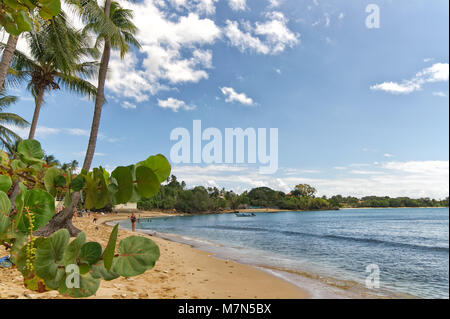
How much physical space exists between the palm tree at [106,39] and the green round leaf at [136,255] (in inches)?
387

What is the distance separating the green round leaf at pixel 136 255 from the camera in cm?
44

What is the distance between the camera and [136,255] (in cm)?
45

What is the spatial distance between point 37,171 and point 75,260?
0.31 meters

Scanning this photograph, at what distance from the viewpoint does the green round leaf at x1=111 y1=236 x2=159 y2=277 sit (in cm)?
44

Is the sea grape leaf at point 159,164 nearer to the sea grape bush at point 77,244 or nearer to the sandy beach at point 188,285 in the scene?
the sea grape bush at point 77,244

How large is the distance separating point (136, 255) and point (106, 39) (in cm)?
1169

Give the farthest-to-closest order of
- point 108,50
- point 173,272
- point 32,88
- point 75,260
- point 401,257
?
1. point 401,257
2. point 32,88
3. point 108,50
4. point 173,272
5. point 75,260

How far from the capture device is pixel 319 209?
112000 mm
